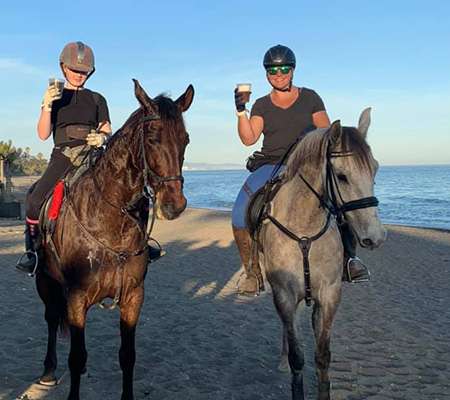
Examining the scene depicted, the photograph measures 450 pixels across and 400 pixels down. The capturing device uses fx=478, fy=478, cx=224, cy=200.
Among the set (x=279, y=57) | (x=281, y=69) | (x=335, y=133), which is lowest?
(x=335, y=133)

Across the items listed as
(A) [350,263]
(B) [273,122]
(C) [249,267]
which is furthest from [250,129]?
(A) [350,263]

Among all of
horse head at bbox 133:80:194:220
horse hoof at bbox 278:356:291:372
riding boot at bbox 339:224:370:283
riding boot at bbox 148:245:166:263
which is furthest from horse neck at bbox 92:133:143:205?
horse hoof at bbox 278:356:291:372

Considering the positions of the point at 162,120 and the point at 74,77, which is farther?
the point at 74,77

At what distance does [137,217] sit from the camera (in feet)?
13.2

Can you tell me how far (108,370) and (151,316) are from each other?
95.6 inches

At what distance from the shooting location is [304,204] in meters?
4.19

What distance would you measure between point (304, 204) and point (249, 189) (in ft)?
4.04

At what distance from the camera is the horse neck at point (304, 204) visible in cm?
408

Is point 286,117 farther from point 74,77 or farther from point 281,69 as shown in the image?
point 74,77

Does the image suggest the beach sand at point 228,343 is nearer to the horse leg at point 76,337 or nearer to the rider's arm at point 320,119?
the horse leg at point 76,337

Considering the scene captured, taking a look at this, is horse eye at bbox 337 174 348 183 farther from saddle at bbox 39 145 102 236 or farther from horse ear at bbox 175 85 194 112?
saddle at bbox 39 145 102 236

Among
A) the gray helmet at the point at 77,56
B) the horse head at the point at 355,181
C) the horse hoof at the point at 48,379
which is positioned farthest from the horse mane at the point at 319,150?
the horse hoof at the point at 48,379

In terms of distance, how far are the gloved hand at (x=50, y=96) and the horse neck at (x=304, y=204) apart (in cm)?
221

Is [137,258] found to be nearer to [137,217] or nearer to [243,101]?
[137,217]
